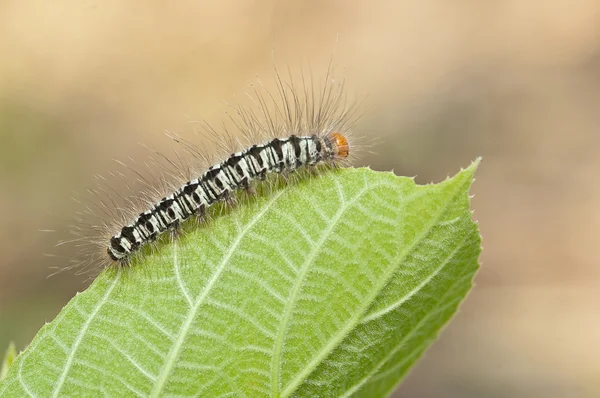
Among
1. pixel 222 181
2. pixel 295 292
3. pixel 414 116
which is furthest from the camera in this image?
pixel 414 116

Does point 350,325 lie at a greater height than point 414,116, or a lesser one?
lesser

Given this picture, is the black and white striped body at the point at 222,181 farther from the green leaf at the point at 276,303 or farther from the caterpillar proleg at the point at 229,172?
the green leaf at the point at 276,303

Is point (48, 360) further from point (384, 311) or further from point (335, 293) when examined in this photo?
point (384, 311)

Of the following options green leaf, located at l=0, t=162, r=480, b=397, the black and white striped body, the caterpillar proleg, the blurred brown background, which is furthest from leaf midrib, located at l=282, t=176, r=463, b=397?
the blurred brown background

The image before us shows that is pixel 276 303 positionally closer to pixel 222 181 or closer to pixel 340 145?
pixel 222 181

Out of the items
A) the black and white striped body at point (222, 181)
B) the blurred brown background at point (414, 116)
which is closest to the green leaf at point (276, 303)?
the black and white striped body at point (222, 181)

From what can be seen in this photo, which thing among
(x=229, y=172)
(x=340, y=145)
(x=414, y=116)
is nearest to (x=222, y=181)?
(x=229, y=172)

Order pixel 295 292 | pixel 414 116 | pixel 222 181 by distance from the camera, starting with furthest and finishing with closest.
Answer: pixel 414 116 → pixel 222 181 → pixel 295 292

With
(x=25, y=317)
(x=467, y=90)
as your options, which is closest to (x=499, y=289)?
(x=467, y=90)
